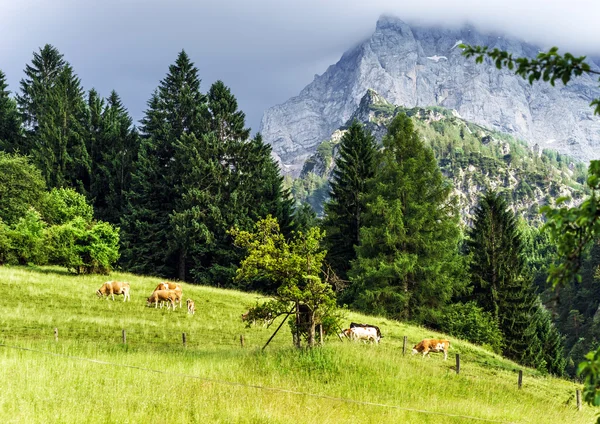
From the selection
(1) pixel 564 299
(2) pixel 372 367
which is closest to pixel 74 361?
→ (2) pixel 372 367

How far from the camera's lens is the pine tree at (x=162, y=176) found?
5791 cm

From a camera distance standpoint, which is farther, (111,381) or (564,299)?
(564,299)

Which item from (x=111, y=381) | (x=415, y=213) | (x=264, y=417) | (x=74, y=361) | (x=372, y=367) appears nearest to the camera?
(x=264, y=417)

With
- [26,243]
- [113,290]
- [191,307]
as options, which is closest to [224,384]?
[191,307]

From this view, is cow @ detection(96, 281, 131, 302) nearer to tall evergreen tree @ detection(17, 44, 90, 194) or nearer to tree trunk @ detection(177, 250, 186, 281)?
tree trunk @ detection(177, 250, 186, 281)

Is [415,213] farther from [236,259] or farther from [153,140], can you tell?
[153,140]

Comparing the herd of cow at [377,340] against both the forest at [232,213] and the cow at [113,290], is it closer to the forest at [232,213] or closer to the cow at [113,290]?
the forest at [232,213]

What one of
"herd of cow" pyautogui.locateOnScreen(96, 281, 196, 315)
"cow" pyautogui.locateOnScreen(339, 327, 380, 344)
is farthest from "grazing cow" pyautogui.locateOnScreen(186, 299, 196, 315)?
"cow" pyautogui.locateOnScreen(339, 327, 380, 344)

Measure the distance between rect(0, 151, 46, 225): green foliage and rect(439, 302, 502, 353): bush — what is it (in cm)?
4305

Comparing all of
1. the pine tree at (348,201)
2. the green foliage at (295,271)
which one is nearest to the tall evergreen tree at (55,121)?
the pine tree at (348,201)

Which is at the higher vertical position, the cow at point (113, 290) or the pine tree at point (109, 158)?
the pine tree at point (109, 158)

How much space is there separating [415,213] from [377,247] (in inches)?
174

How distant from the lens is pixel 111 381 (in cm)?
1354

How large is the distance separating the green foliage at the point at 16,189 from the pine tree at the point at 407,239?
35493 mm
